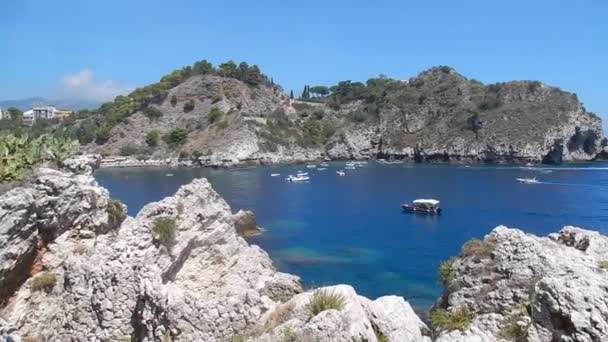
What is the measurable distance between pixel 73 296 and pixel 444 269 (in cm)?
1206

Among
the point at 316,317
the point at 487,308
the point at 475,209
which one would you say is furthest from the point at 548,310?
the point at 475,209

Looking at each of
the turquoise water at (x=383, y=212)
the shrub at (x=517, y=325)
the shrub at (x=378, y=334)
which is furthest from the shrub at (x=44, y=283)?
the turquoise water at (x=383, y=212)

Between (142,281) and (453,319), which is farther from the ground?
Answer: (142,281)

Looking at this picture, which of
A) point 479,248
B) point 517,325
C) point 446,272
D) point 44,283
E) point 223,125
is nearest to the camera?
point 517,325

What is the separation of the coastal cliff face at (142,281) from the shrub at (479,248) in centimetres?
276

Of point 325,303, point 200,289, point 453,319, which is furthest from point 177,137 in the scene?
point 325,303

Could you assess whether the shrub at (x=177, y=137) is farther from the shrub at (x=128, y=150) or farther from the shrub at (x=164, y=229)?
the shrub at (x=164, y=229)

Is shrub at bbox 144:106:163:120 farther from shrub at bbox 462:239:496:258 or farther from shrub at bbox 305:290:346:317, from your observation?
shrub at bbox 305:290:346:317

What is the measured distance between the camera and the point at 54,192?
21.0m

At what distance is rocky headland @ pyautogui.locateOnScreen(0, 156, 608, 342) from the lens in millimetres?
13297

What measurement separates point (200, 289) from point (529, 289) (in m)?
12.9

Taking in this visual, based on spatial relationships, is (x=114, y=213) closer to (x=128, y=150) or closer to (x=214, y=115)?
(x=128, y=150)

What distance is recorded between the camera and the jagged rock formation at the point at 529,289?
12.8 m

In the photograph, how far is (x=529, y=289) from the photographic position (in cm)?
1488
